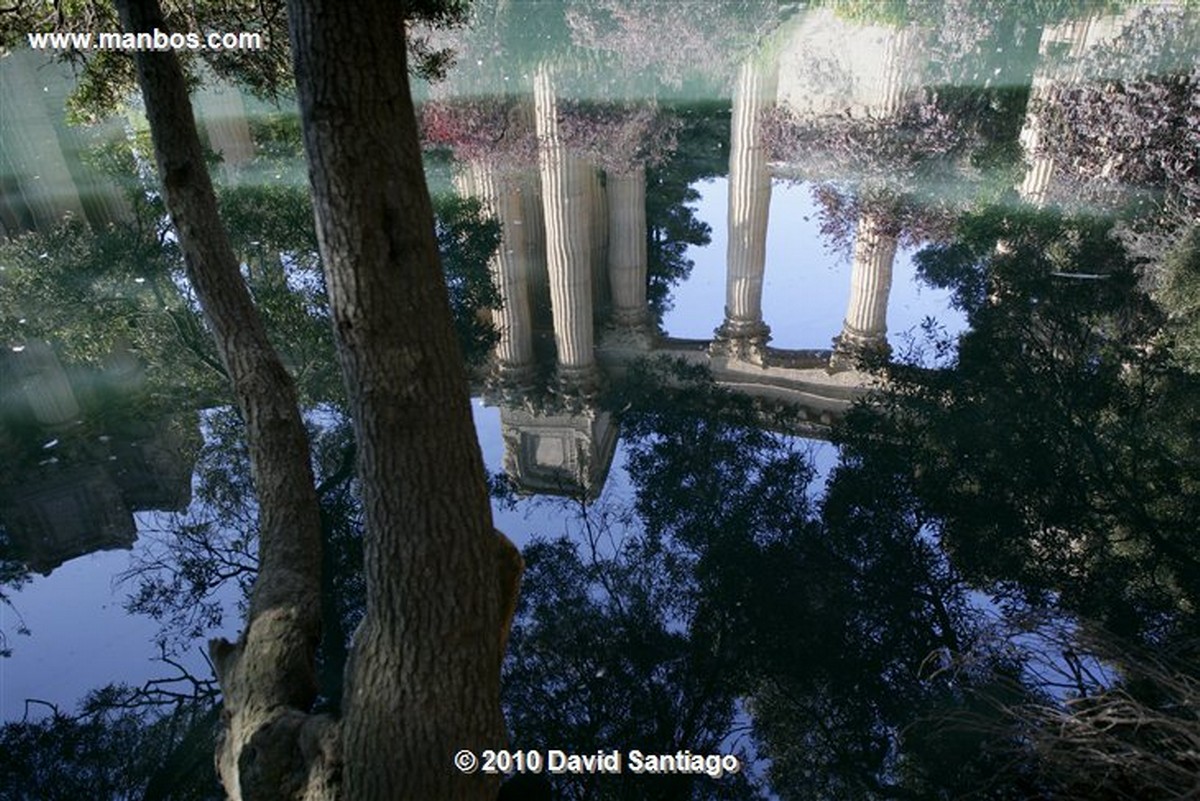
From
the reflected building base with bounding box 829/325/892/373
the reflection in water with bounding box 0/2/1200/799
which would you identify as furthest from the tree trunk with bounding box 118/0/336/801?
the reflected building base with bounding box 829/325/892/373

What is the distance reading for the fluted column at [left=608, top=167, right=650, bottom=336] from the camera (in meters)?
10.6

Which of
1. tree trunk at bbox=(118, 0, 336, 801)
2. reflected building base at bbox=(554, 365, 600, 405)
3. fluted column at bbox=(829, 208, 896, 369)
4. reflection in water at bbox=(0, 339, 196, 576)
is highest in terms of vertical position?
tree trunk at bbox=(118, 0, 336, 801)

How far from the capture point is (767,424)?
7539 mm

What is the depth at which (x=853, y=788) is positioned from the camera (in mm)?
4188

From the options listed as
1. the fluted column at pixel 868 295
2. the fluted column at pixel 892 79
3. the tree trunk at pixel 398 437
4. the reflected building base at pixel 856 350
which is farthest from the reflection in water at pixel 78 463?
the fluted column at pixel 892 79

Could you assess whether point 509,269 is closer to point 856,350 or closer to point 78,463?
point 856,350

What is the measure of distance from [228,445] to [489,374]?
2.83 metres

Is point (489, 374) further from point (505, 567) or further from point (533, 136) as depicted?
point (533, 136)

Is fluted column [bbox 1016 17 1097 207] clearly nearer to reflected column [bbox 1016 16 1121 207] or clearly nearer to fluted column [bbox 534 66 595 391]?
reflected column [bbox 1016 16 1121 207]

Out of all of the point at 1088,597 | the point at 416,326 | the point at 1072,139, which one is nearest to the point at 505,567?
the point at 416,326

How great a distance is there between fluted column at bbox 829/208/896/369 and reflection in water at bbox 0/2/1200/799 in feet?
0.15

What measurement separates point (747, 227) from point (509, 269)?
3464 millimetres

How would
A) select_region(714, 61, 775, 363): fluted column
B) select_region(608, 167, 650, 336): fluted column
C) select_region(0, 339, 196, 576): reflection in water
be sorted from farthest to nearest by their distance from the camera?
select_region(608, 167, 650, 336): fluted column
select_region(714, 61, 775, 363): fluted column
select_region(0, 339, 196, 576): reflection in water

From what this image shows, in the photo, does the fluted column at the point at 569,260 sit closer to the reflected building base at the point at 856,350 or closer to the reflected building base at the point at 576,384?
the reflected building base at the point at 576,384
